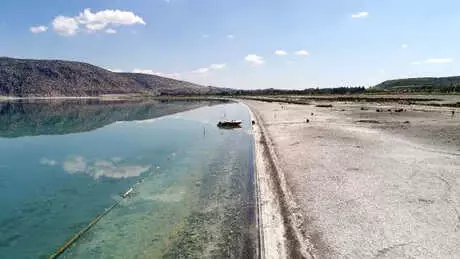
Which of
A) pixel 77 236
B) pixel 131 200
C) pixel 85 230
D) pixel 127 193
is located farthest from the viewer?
pixel 127 193

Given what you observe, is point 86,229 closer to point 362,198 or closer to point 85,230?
point 85,230

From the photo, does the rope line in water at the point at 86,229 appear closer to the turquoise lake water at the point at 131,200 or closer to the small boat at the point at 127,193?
the small boat at the point at 127,193

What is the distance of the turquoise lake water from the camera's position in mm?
11492

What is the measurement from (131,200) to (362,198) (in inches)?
384

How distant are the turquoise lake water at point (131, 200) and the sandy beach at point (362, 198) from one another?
55.1 inches

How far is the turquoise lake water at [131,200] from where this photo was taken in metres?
11.5

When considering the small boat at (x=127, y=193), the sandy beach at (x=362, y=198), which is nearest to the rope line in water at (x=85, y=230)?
the small boat at (x=127, y=193)

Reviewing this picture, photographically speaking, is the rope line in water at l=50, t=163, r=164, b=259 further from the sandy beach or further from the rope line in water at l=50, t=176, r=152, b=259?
the sandy beach

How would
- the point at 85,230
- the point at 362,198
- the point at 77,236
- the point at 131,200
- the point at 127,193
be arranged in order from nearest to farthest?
the point at 77,236 < the point at 85,230 < the point at 362,198 < the point at 131,200 < the point at 127,193

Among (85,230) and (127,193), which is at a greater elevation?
(127,193)

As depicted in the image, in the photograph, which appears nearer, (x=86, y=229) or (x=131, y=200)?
(x=86, y=229)

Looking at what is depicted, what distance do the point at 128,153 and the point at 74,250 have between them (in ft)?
54.5

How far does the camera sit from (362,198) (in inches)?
552

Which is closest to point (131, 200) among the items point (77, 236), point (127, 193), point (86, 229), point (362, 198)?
point (127, 193)
